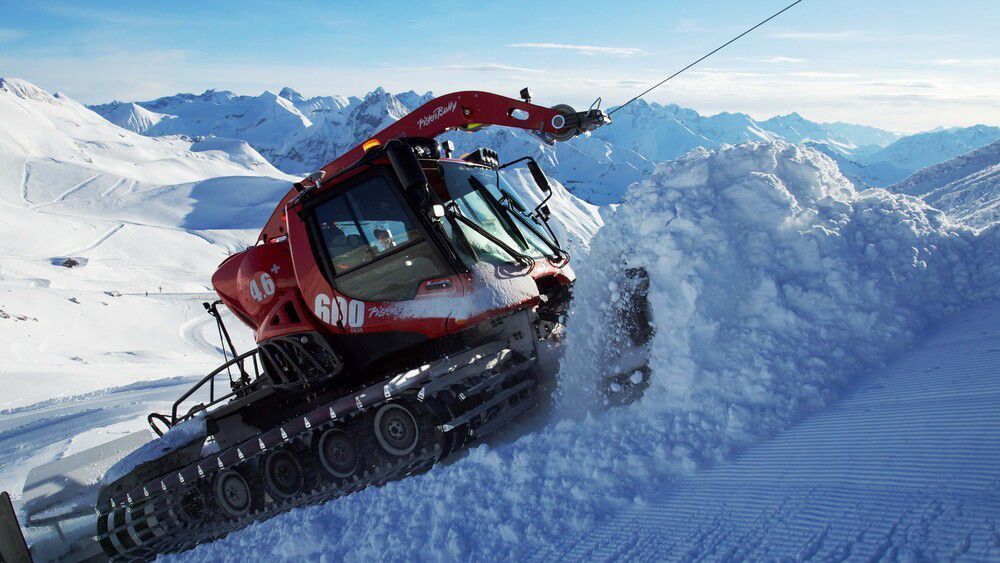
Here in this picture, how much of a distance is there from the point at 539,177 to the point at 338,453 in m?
3.12

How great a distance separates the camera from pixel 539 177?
21.6ft

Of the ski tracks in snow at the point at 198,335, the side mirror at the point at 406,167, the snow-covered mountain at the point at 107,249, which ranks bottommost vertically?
the side mirror at the point at 406,167

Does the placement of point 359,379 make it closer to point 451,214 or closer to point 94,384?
point 451,214

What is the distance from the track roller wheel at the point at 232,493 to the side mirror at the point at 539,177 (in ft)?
12.3

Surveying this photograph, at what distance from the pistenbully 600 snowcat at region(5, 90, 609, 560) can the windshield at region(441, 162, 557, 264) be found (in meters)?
0.02

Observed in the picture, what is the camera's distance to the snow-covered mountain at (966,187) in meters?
6.14

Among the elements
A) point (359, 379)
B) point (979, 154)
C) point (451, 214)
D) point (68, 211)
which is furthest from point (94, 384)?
point (68, 211)

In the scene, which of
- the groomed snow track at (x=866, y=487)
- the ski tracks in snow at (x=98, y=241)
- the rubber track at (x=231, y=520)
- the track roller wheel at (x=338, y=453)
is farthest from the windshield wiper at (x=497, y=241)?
the ski tracks in snow at (x=98, y=241)

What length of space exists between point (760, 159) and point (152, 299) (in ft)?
116

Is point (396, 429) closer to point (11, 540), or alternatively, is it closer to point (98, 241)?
point (11, 540)

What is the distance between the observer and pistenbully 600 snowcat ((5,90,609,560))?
5.23m

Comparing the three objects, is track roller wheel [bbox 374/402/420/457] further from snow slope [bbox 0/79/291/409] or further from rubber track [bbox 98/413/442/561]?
snow slope [bbox 0/79/291/409]

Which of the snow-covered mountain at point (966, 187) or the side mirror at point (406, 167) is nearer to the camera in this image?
the side mirror at point (406, 167)

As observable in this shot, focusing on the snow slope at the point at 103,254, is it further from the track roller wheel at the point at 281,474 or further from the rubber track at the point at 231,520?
the track roller wheel at the point at 281,474
